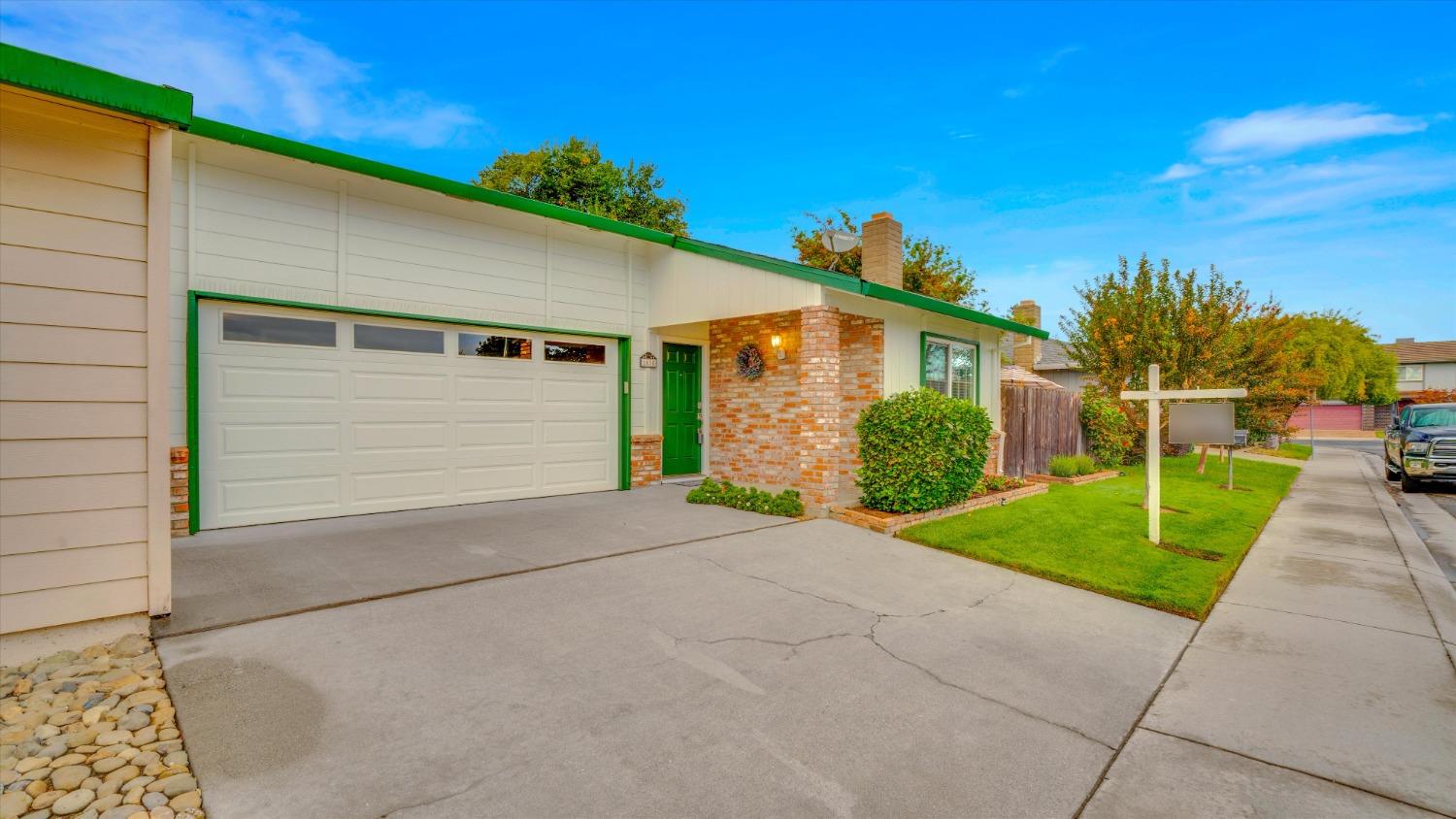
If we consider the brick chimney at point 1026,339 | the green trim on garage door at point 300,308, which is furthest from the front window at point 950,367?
the brick chimney at point 1026,339

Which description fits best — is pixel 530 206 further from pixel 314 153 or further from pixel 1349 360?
pixel 1349 360

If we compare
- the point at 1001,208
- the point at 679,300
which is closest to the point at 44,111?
the point at 679,300

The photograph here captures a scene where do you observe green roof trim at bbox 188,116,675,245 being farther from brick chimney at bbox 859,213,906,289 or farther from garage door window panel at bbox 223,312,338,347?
brick chimney at bbox 859,213,906,289

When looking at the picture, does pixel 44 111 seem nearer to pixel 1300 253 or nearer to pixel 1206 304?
pixel 1206 304

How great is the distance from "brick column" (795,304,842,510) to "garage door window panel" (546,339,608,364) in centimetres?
324

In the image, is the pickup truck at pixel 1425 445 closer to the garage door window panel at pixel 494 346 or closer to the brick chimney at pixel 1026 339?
the brick chimney at pixel 1026 339

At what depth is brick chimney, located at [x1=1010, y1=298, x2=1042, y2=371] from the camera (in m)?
21.0

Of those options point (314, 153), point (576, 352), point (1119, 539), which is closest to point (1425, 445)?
point (1119, 539)

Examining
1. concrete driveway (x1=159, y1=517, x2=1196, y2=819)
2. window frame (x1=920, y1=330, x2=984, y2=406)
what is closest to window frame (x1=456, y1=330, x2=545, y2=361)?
concrete driveway (x1=159, y1=517, x2=1196, y2=819)

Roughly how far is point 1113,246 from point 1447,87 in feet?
18.9

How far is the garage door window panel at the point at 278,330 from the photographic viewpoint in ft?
20.3

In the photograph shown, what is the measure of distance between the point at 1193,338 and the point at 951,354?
19.5ft

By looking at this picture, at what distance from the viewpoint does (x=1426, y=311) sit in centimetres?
4766

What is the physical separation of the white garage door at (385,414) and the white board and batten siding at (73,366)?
2910 mm
